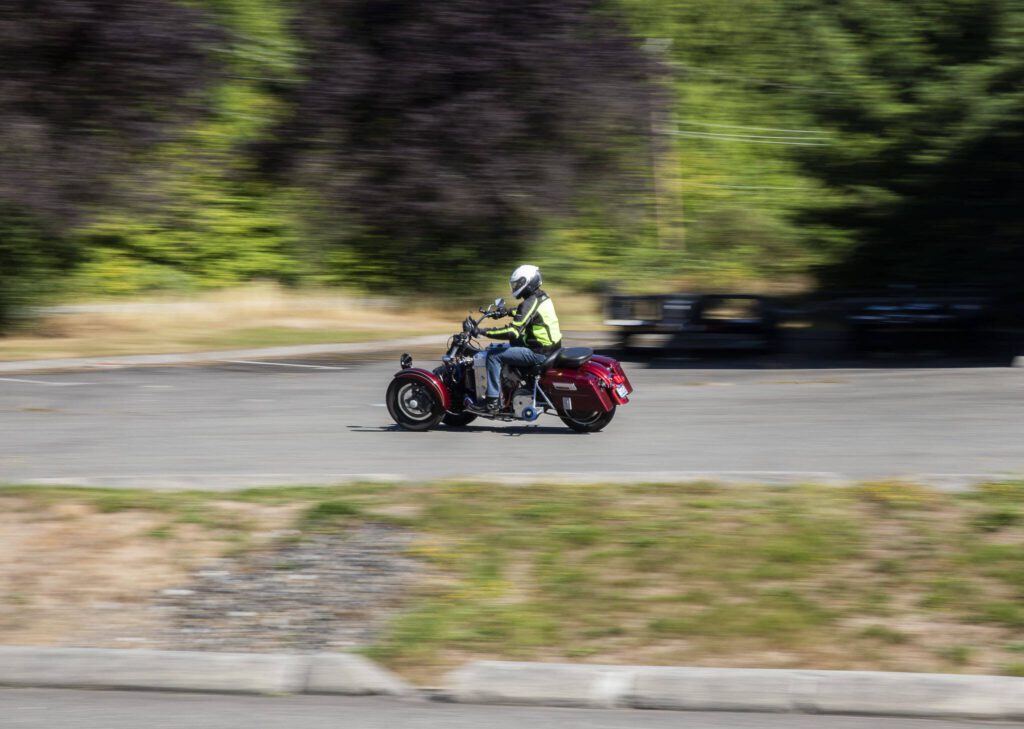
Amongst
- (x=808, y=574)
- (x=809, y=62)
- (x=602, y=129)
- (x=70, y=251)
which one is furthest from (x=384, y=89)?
(x=808, y=574)

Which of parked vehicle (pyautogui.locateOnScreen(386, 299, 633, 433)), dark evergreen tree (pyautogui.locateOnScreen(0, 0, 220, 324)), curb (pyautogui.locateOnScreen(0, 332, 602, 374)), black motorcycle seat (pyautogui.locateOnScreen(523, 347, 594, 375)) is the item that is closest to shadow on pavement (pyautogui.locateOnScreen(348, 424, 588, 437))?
parked vehicle (pyautogui.locateOnScreen(386, 299, 633, 433))

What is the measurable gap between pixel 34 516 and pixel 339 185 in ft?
60.4

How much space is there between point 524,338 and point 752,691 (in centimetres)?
723

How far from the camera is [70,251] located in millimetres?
26359

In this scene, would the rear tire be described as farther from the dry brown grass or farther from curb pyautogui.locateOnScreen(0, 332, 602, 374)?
the dry brown grass

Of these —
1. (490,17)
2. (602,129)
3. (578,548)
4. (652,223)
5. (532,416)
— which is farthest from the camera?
(652,223)

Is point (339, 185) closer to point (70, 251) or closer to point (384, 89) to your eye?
point (384, 89)

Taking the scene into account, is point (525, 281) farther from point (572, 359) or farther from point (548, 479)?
point (548, 479)

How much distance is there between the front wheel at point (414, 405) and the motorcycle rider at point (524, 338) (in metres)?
0.53

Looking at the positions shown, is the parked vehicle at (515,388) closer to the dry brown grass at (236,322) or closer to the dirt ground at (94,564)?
the dirt ground at (94,564)

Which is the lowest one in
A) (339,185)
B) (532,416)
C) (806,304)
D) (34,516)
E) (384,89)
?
(34,516)

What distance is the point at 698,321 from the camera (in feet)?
71.2

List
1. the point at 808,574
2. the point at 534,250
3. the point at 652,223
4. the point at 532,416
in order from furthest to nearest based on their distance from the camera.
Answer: the point at 652,223 < the point at 534,250 < the point at 532,416 < the point at 808,574

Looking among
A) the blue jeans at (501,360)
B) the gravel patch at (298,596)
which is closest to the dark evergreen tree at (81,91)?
the blue jeans at (501,360)
